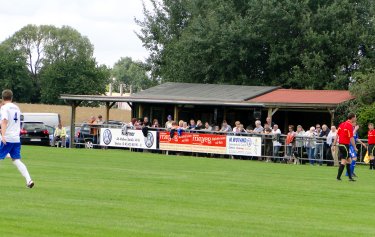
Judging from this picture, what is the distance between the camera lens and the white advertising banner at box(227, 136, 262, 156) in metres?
39.8

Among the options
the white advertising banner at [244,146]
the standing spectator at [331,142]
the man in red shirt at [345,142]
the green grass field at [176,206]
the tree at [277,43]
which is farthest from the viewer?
the tree at [277,43]

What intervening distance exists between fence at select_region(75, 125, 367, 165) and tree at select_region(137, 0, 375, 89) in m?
15.6

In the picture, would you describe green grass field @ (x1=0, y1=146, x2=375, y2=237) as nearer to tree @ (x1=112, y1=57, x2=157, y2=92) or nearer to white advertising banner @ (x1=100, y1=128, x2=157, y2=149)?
white advertising banner @ (x1=100, y1=128, x2=157, y2=149)

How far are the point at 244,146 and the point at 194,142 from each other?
3.07m

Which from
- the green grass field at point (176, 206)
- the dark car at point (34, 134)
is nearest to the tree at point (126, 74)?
the dark car at point (34, 134)

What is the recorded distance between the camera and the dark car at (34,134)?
167ft

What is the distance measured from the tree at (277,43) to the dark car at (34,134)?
13990 mm

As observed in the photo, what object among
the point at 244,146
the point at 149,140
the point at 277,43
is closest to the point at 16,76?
the point at 277,43

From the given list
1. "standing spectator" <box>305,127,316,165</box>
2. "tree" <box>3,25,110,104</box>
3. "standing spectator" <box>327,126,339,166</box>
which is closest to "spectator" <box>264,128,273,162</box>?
"standing spectator" <box>305,127,316,165</box>

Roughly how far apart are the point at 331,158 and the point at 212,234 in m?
26.9

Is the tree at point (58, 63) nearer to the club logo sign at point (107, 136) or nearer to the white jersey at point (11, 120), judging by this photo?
the club logo sign at point (107, 136)

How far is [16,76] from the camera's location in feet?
351

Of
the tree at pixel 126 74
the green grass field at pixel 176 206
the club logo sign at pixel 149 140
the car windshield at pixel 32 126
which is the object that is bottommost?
the green grass field at pixel 176 206

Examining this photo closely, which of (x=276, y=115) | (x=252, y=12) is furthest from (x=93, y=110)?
(x=276, y=115)
